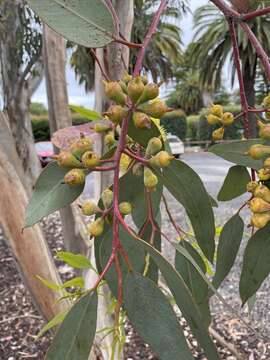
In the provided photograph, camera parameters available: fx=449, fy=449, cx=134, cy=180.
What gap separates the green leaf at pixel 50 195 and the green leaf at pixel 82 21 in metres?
0.12

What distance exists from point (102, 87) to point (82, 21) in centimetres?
65

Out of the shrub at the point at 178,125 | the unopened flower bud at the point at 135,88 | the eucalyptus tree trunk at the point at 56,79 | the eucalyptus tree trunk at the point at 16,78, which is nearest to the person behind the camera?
the unopened flower bud at the point at 135,88

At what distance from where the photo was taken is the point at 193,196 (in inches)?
19.2

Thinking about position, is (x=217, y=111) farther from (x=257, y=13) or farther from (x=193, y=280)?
(x=193, y=280)

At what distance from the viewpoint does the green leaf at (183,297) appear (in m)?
0.35

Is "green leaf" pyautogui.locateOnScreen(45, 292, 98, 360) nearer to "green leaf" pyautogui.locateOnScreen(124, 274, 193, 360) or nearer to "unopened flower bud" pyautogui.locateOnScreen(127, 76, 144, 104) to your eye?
"green leaf" pyautogui.locateOnScreen(124, 274, 193, 360)

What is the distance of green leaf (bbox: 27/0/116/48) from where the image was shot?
37 centimetres

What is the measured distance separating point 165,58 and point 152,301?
13.3 metres

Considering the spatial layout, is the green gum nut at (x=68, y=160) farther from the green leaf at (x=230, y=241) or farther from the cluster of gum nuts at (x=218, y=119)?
the green leaf at (x=230, y=241)

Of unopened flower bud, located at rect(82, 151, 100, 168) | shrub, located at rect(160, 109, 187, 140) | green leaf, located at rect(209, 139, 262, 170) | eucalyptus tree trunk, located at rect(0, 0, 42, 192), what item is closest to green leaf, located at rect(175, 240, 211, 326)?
green leaf, located at rect(209, 139, 262, 170)

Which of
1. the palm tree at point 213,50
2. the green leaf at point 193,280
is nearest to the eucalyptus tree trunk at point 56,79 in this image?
the green leaf at point 193,280

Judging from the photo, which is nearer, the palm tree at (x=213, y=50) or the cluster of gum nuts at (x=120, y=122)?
the cluster of gum nuts at (x=120, y=122)

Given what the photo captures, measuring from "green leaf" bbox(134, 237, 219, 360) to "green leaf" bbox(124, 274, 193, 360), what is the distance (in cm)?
1

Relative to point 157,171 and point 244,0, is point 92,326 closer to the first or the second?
point 157,171
